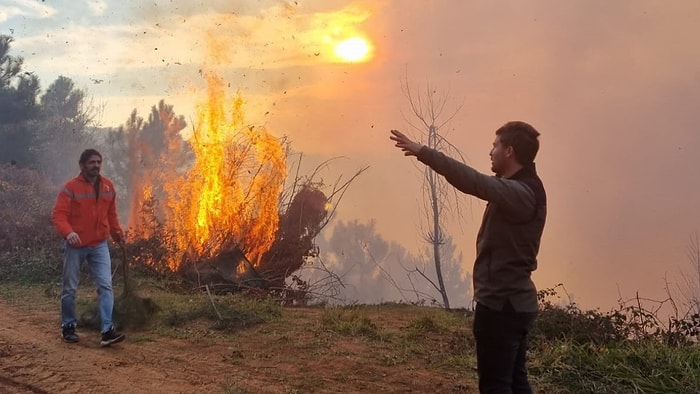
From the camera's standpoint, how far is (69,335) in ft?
22.5

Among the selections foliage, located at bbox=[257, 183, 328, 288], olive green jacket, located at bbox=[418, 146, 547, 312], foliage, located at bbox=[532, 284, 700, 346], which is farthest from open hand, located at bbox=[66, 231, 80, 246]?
foliage, located at bbox=[257, 183, 328, 288]

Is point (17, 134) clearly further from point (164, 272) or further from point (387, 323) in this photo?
point (387, 323)

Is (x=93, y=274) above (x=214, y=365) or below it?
above

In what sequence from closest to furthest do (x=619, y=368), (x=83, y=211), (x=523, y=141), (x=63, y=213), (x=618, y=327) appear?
(x=523, y=141)
(x=619, y=368)
(x=63, y=213)
(x=83, y=211)
(x=618, y=327)

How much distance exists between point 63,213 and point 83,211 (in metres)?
0.21

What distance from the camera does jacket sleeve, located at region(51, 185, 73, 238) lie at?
21.0ft

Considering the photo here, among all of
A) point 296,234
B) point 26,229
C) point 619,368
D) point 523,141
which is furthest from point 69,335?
point 26,229

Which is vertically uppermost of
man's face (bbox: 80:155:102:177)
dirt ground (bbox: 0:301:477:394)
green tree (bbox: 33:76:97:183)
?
green tree (bbox: 33:76:97:183)

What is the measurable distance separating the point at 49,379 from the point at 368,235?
26.8 metres

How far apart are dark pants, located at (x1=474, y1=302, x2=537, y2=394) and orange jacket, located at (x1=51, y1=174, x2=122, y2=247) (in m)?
5.13

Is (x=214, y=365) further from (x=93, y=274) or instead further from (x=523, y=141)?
(x=523, y=141)

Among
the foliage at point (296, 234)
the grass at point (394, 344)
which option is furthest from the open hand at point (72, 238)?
the foliage at point (296, 234)

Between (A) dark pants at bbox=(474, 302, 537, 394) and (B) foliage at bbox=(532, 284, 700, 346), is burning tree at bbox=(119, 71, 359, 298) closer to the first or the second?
(B) foliage at bbox=(532, 284, 700, 346)

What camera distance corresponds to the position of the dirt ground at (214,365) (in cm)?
539
